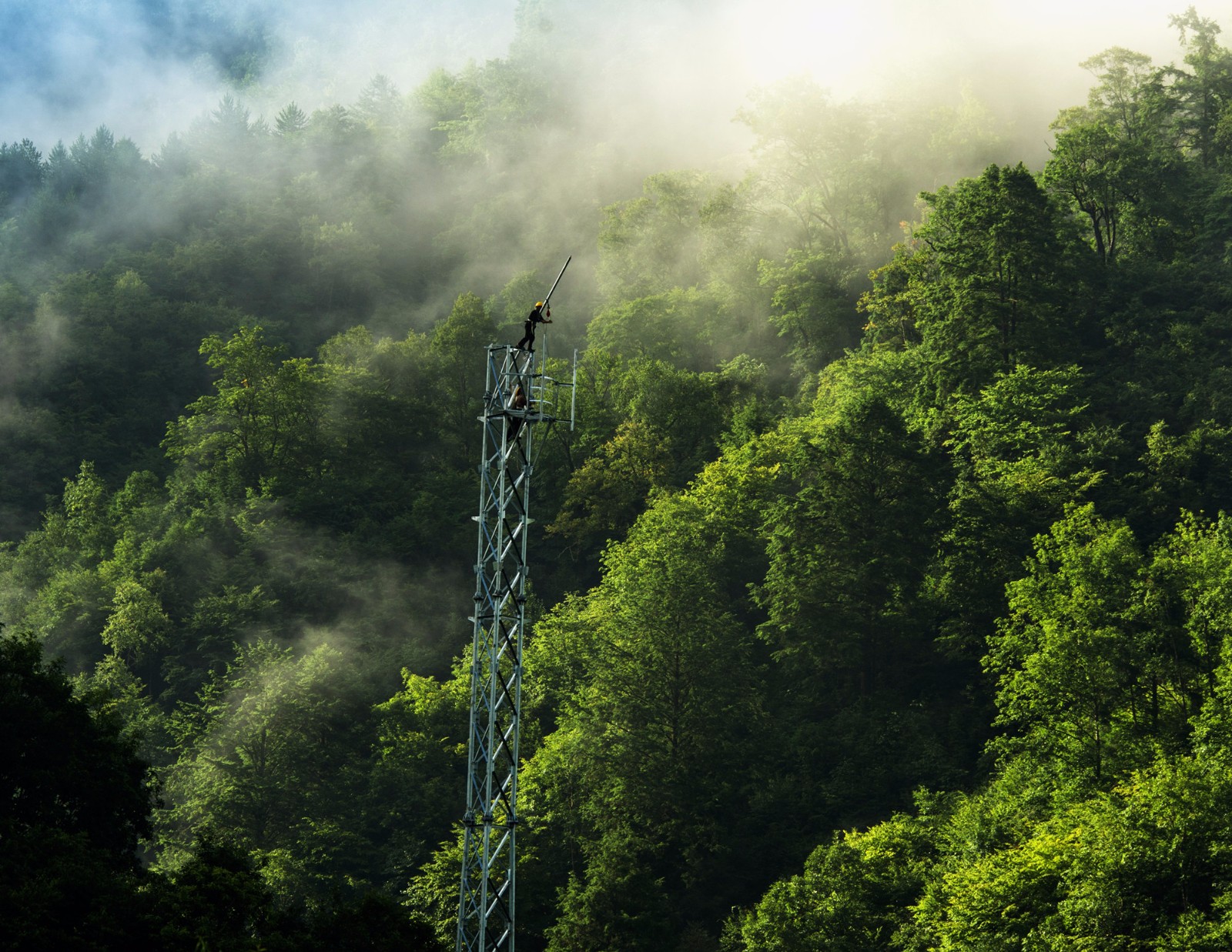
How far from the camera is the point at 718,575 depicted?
6944 cm

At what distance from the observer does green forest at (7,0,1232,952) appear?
138 ft

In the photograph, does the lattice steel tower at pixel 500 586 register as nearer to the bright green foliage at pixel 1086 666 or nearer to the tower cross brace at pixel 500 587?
the tower cross brace at pixel 500 587

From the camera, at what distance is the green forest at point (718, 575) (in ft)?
138

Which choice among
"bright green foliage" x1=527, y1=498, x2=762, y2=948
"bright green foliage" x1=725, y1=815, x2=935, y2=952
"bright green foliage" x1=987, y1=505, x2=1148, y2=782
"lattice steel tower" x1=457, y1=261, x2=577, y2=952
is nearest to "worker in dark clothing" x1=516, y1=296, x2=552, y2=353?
"lattice steel tower" x1=457, y1=261, x2=577, y2=952

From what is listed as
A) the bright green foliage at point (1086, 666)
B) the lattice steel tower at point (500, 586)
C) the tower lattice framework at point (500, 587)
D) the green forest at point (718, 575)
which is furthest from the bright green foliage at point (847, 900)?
the lattice steel tower at point (500, 586)

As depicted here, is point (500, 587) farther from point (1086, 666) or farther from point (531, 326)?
point (1086, 666)

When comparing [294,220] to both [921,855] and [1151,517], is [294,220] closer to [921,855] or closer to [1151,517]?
[1151,517]

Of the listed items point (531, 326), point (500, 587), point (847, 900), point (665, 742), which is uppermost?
point (531, 326)

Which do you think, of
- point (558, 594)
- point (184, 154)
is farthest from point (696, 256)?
point (184, 154)

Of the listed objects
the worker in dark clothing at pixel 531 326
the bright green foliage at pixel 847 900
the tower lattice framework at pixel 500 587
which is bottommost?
the bright green foliage at pixel 847 900

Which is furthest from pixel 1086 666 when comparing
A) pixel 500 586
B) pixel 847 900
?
pixel 500 586

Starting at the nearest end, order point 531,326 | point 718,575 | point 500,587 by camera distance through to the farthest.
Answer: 1. point 500,587
2. point 531,326
3. point 718,575

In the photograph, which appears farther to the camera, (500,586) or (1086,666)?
(1086,666)

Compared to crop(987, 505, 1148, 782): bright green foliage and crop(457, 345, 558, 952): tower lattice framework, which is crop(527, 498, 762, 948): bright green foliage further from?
crop(457, 345, 558, 952): tower lattice framework
